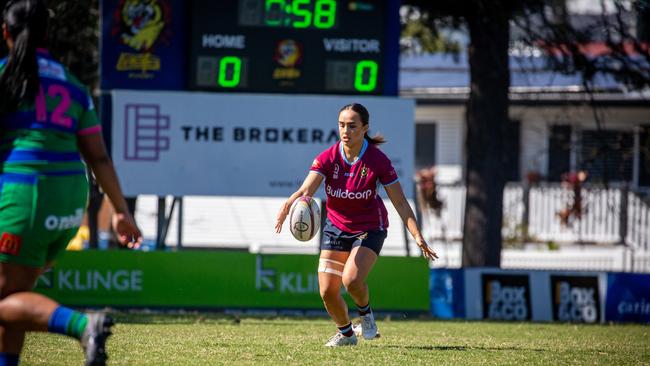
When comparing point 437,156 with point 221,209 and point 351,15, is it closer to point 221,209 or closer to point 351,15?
point 221,209

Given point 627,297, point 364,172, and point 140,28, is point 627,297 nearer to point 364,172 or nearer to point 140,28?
point 364,172

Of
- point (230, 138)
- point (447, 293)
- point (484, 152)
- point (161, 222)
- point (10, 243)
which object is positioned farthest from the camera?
point (484, 152)

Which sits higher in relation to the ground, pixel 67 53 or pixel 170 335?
pixel 67 53

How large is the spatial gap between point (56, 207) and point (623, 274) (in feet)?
37.5

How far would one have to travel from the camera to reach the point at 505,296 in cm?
1495

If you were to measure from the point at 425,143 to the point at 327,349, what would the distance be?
68.8 feet

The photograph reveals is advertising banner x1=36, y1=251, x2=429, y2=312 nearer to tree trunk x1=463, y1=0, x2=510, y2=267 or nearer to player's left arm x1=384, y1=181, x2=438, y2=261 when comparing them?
tree trunk x1=463, y1=0, x2=510, y2=267

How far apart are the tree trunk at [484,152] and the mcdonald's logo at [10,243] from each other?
1286cm

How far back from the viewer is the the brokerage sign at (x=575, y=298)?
14.9m

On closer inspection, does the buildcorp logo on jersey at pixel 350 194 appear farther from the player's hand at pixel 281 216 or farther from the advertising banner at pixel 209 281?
the advertising banner at pixel 209 281

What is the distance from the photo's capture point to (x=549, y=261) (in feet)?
74.2

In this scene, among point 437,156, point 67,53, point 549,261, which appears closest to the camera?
point 67,53

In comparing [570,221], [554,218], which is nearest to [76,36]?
[554,218]

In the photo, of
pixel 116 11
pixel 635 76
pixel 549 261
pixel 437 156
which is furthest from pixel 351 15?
pixel 437 156
